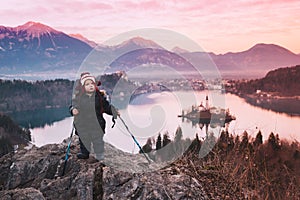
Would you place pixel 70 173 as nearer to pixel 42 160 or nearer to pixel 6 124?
pixel 42 160

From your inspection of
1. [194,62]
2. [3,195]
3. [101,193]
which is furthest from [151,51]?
[3,195]

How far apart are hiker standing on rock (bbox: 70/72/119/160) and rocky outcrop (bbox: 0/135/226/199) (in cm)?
33

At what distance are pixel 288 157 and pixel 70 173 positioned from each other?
24.3m

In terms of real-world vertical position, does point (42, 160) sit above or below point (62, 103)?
above

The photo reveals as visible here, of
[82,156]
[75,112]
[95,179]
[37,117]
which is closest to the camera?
[95,179]

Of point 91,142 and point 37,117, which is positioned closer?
point 91,142

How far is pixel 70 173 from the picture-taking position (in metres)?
4.34

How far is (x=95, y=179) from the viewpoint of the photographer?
395cm

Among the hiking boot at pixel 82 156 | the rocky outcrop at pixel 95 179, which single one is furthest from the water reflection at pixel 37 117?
the hiking boot at pixel 82 156

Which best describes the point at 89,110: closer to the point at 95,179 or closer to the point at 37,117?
the point at 95,179

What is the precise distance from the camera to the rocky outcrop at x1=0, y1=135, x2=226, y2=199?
11.5 feet

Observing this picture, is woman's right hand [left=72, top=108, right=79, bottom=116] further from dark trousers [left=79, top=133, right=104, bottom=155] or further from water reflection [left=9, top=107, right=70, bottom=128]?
water reflection [left=9, top=107, right=70, bottom=128]

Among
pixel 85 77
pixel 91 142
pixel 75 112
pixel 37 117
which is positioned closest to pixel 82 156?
pixel 91 142

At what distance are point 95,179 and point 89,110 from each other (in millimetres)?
1273
